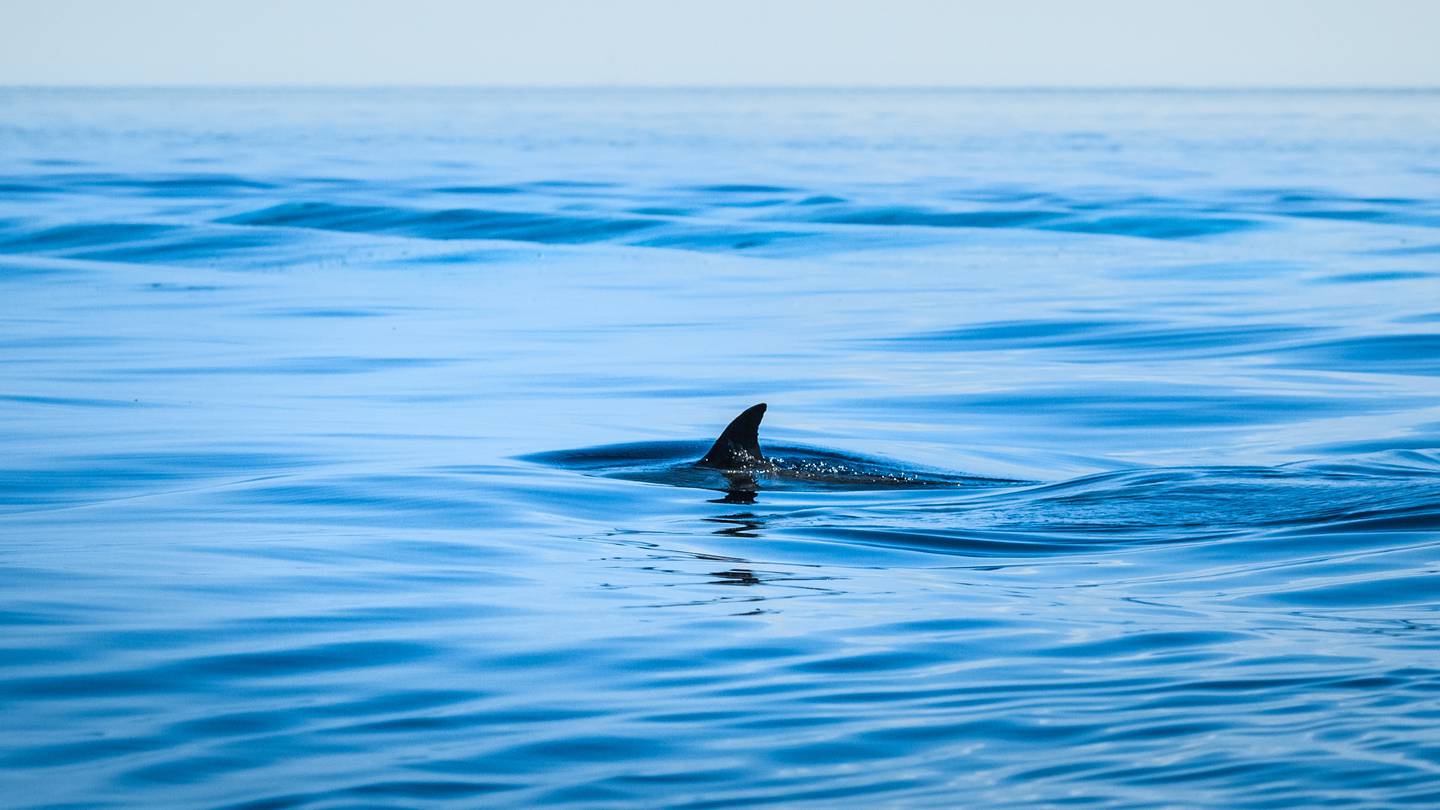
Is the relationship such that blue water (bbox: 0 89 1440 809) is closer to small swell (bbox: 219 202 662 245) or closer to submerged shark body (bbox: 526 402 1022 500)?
submerged shark body (bbox: 526 402 1022 500)

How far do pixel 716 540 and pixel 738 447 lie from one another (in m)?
2.18

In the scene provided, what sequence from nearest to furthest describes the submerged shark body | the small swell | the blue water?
1. the blue water
2. the submerged shark body
3. the small swell

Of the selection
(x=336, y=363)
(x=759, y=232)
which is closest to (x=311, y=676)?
(x=336, y=363)

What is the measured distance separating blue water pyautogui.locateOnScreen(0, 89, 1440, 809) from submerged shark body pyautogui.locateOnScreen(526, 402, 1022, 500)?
176mm

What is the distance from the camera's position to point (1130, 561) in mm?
9305

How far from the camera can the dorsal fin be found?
1186 centimetres

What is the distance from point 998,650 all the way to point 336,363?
12.7 meters

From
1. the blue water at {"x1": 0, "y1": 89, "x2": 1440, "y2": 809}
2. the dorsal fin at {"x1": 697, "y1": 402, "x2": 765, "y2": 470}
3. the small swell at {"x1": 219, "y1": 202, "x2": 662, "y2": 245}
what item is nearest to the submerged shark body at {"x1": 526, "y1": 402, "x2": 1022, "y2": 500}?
the dorsal fin at {"x1": 697, "y1": 402, "x2": 765, "y2": 470}

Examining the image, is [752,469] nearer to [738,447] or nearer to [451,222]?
[738,447]

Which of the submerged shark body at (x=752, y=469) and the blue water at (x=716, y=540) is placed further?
the submerged shark body at (x=752, y=469)

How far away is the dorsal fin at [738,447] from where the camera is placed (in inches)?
467

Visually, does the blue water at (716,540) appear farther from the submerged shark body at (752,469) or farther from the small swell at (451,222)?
the small swell at (451,222)

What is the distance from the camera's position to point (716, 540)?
32.6ft

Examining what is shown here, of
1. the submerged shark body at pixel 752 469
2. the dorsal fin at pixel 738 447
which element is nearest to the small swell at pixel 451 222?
the submerged shark body at pixel 752 469
